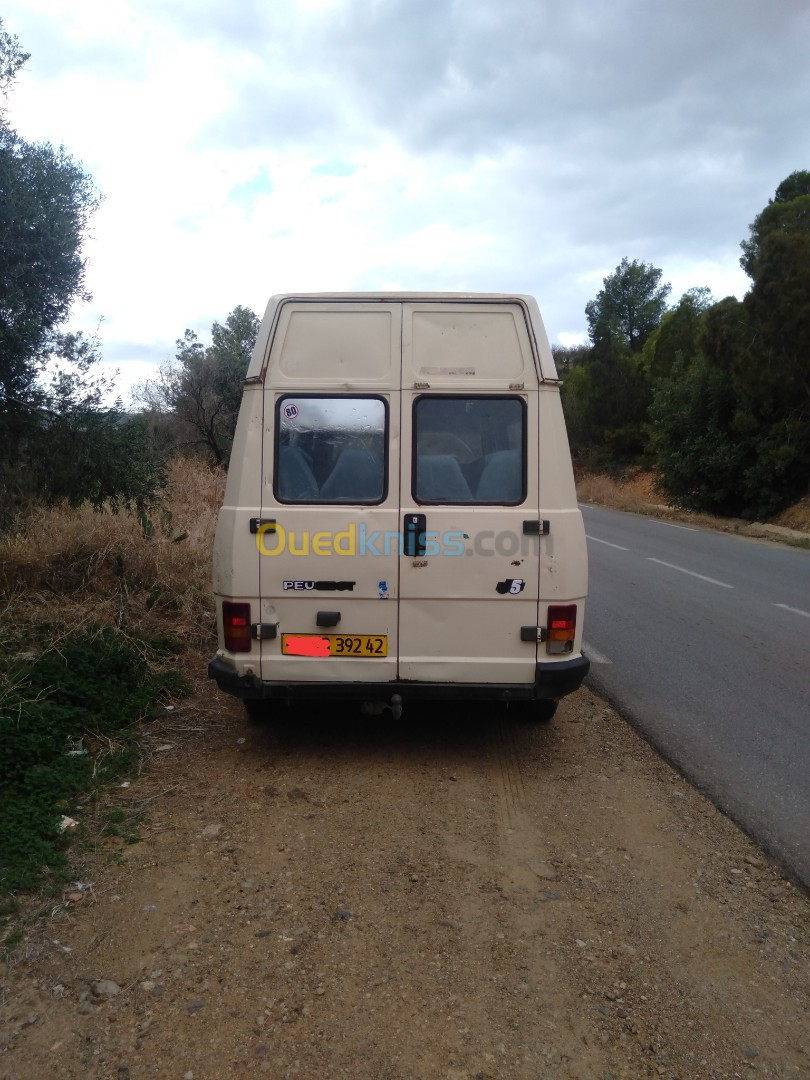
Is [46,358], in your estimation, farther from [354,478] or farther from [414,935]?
[414,935]

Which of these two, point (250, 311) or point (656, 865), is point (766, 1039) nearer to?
point (656, 865)

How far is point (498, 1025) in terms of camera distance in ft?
9.41

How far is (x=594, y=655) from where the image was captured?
317 inches

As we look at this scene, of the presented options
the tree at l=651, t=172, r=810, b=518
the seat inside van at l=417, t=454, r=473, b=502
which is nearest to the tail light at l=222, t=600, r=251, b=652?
the seat inside van at l=417, t=454, r=473, b=502

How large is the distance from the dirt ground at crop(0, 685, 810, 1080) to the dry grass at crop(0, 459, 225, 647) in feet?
7.16

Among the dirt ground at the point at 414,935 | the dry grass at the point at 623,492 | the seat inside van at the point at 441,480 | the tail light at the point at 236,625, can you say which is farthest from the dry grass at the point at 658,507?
the tail light at the point at 236,625

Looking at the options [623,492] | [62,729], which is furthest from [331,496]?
[623,492]

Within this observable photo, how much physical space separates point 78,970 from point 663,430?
28176 mm

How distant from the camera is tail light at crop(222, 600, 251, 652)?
5.00 metres

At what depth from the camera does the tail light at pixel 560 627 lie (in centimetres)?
501

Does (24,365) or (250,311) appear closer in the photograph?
(24,365)

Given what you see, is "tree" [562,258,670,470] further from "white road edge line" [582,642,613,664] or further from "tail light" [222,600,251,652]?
"tail light" [222,600,251,652]

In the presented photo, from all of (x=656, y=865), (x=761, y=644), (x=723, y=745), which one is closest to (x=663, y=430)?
A: (x=761, y=644)

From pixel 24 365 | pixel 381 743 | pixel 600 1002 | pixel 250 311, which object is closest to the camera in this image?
pixel 600 1002
